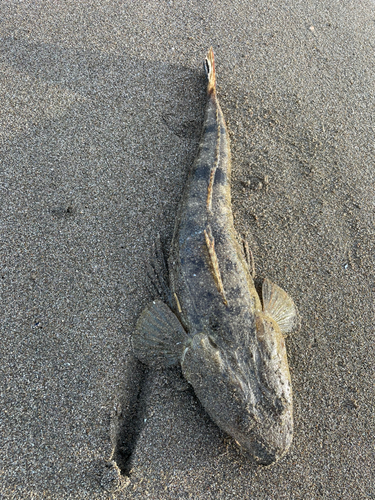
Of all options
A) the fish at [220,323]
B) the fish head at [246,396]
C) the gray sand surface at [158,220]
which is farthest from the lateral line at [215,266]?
the gray sand surface at [158,220]

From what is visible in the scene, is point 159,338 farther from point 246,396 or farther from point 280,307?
point 280,307

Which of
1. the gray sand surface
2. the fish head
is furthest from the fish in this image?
the gray sand surface

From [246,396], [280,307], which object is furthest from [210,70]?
[246,396]

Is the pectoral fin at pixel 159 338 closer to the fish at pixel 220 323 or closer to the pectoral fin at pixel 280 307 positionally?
the fish at pixel 220 323

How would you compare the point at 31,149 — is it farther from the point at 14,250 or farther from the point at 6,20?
the point at 6,20

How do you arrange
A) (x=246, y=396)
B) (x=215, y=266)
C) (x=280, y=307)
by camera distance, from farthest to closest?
(x=280, y=307)
(x=215, y=266)
(x=246, y=396)

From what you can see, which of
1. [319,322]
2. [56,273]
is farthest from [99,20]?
[319,322]
